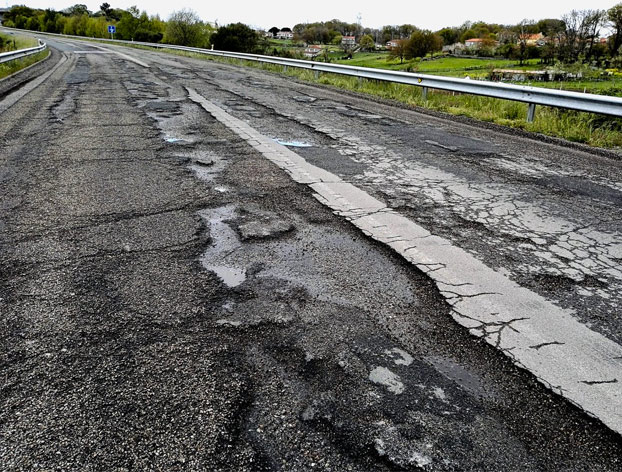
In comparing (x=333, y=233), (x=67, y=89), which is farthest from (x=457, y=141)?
(x=67, y=89)

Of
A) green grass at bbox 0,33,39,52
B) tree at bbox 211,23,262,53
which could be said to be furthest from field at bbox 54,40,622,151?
tree at bbox 211,23,262,53

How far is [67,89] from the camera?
10.8m

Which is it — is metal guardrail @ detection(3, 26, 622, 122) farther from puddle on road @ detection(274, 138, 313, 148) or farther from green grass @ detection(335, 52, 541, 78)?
green grass @ detection(335, 52, 541, 78)

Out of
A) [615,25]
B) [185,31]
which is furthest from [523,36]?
[185,31]

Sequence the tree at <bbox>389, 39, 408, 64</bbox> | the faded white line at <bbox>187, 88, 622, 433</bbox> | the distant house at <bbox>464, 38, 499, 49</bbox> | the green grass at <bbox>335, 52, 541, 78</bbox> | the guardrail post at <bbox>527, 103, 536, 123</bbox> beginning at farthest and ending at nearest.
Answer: the distant house at <bbox>464, 38, 499, 49</bbox> < the tree at <bbox>389, 39, 408, 64</bbox> < the green grass at <bbox>335, 52, 541, 78</bbox> < the guardrail post at <bbox>527, 103, 536, 123</bbox> < the faded white line at <bbox>187, 88, 622, 433</bbox>

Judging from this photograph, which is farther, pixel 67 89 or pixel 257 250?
pixel 67 89

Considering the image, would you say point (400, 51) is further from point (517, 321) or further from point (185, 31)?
point (517, 321)

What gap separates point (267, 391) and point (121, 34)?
76.8 metres

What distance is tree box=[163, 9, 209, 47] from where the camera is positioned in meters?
54.0

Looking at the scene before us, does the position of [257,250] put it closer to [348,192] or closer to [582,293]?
[348,192]

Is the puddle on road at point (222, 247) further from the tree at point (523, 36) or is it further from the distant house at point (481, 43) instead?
the distant house at point (481, 43)

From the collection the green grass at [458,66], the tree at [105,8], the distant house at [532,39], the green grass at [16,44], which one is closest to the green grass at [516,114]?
the green grass at [16,44]

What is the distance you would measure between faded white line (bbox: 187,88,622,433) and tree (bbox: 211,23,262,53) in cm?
Answer: 5065

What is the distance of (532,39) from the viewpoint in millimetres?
65875
